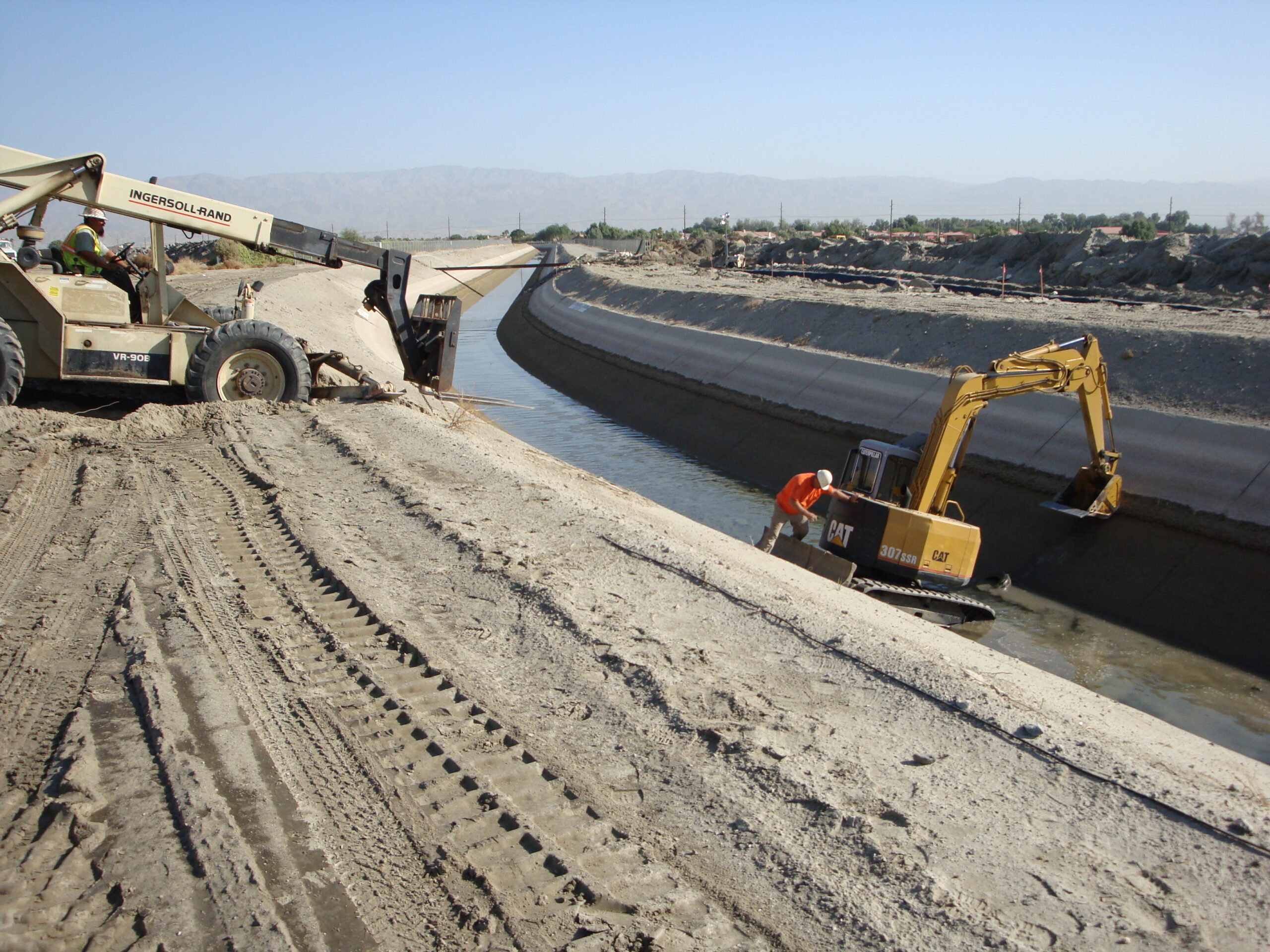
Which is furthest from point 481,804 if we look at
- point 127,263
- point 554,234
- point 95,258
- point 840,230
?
point 554,234

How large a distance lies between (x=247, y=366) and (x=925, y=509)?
30.6 feet

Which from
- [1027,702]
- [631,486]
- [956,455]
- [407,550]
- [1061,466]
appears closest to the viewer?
[1027,702]

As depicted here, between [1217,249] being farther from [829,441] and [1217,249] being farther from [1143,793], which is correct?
[1143,793]

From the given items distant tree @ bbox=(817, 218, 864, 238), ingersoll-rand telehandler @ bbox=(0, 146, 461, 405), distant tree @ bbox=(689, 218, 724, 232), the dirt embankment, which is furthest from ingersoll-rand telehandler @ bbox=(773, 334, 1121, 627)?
distant tree @ bbox=(689, 218, 724, 232)

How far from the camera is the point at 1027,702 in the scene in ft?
19.5

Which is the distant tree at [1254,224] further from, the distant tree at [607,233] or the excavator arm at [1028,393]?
the excavator arm at [1028,393]

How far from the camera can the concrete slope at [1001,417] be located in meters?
12.7

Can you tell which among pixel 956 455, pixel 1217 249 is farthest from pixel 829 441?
pixel 1217 249

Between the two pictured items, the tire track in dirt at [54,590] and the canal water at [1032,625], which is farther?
the canal water at [1032,625]

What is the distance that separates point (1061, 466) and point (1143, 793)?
35.1 feet

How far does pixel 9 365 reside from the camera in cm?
1129

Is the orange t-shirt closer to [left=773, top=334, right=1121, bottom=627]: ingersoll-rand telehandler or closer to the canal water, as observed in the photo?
[left=773, top=334, right=1121, bottom=627]: ingersoll-rand telehandler

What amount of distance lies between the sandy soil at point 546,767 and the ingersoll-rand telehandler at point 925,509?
2170 mm

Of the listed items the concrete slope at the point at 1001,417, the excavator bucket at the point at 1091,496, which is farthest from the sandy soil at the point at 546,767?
the concrete slope at the point at 1001,417
